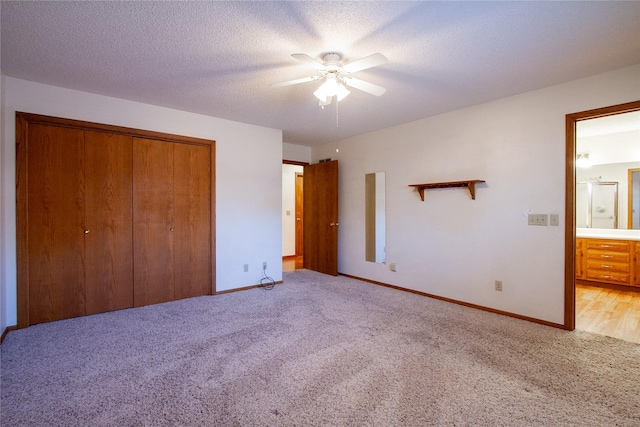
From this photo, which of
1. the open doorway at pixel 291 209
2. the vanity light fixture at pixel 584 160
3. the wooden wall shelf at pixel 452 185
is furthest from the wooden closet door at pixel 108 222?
the vanity light fixture at pixel 584 160

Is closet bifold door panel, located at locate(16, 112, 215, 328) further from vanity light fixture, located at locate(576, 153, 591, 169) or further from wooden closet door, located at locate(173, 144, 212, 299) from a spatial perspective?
vanity light fixture, located at locate(576, 153, 591, 169)

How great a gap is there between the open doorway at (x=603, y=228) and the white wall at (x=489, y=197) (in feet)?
0.53

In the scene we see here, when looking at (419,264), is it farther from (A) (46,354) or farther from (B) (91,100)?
(B) (91,100)

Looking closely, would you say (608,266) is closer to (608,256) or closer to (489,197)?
(608,256)

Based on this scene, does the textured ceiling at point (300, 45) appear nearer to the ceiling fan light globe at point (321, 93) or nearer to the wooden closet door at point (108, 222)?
the ceiling fan light globe at point (321, 93)

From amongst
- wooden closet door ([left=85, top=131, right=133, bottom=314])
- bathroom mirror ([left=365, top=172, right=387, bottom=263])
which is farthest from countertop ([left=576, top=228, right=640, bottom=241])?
wooden closet door ([left=85, top=131, right=133, bottom=314])

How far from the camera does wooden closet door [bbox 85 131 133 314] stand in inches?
125

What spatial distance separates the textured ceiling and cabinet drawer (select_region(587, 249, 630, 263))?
10.3ft

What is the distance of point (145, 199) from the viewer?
350 cm

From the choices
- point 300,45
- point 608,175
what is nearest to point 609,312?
point 608,175

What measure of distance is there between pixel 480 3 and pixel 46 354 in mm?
3979

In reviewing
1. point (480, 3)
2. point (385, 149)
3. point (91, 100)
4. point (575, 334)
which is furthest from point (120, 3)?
point (575, 334)

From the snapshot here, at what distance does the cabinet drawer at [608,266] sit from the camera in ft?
13.9

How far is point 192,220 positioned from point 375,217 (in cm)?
274
